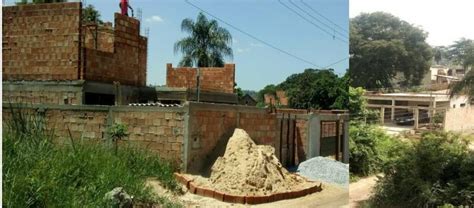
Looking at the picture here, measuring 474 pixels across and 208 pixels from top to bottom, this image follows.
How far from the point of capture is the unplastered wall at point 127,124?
4539 mm

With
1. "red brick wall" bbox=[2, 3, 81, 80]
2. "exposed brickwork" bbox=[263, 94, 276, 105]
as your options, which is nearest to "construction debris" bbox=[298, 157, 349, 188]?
"red brick wall" bbox=[2, 3, 81, 80]

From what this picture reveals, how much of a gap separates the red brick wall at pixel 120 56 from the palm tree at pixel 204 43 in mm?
4913

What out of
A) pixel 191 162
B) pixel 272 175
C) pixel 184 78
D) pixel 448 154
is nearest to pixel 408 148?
pixel 448 154

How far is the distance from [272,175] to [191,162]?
798 mm

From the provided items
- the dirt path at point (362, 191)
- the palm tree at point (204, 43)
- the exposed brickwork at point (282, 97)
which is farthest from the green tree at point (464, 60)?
the palm tree at point (204, 43)

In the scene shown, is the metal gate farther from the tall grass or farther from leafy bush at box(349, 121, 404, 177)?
leafy bush at box(349, 121, 404, 177)

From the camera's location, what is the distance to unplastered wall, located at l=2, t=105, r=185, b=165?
4.54m

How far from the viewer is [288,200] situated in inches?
165

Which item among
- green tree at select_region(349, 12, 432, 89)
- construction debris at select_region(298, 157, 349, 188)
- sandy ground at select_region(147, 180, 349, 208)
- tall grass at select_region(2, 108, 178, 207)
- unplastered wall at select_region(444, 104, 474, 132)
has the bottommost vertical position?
sandy ground at select_region(147, 180, 349, 208)

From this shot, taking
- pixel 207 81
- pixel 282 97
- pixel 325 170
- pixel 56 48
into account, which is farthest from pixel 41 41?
pixel 282 97

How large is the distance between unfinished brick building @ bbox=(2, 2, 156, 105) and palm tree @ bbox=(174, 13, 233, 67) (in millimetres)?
5371

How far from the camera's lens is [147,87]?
6.51 metres

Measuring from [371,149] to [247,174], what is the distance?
1.61m

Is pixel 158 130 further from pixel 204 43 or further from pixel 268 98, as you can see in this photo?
pixel 204 43
